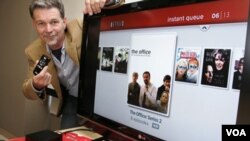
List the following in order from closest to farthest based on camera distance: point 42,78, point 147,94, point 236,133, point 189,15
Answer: point 236,133 → point 189,15 → point 147,94 → point 42,78

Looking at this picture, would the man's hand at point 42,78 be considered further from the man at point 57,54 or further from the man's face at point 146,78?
the man's face at point 146,78

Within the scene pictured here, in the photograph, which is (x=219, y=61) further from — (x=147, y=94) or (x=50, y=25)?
(x=50, y=25)

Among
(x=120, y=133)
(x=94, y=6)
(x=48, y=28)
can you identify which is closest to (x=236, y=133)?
(x=120, y=133)

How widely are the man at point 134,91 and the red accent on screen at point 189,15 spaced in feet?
0.51

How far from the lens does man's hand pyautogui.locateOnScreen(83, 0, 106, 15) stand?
0.90 m

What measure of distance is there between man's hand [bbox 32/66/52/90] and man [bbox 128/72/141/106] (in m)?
0.52

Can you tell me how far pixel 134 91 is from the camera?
774 millimetres

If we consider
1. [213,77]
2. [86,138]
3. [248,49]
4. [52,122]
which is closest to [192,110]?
[213,77]

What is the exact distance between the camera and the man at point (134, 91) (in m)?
0.76

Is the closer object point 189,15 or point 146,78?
point 189,15

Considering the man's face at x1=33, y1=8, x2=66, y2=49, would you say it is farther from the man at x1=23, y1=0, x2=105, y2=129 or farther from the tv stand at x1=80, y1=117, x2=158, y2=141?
the tv stand at x1=80, y1=117, x2=158, y2=141

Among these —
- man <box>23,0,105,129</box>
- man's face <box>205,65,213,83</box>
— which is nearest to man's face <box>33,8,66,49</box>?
man <box>23,0,105,129</box>

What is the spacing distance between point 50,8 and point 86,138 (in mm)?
679

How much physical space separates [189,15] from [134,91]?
0.27 m
